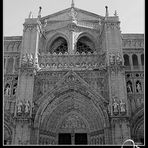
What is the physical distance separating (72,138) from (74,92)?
4.05 m

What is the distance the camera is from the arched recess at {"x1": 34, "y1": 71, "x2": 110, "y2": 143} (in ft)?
59.4

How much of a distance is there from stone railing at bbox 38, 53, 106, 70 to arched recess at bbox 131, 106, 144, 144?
17.7 ft

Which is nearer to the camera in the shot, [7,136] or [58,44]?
[7,136]

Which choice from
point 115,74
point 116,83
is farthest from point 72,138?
point 115,74

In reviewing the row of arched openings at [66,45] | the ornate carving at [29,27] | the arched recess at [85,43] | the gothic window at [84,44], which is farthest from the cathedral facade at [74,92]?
the row of arched openings at [66,45]

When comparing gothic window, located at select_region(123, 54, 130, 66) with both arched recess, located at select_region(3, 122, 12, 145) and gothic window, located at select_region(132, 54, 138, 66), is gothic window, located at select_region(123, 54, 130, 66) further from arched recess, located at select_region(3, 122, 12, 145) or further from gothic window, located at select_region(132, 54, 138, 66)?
arched recess, located at select_region(3, 122, 12, 145)

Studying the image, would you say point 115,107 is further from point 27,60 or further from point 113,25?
point 27,60

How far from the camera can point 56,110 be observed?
1922cm

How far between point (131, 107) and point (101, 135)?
12.2ft

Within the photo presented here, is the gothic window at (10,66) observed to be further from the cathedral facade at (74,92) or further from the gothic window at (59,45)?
the gothic window at (59,45)

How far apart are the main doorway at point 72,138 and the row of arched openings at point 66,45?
980 cm

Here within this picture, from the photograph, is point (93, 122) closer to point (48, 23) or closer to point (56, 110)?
point (56, 110)

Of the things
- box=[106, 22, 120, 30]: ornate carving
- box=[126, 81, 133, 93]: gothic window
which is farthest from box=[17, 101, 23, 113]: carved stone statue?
box=[106, 22, 120, 30]: ornate carving

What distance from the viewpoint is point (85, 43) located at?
2517 cm
